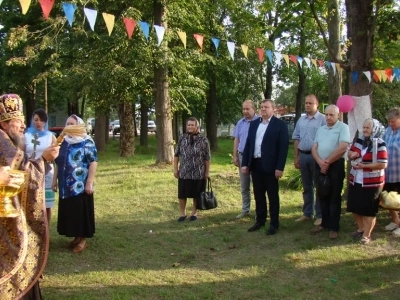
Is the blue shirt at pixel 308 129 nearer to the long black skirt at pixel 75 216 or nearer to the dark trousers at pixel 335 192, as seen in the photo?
the dark trousers at pixel 335 192

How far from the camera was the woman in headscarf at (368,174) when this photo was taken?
5.70 meters

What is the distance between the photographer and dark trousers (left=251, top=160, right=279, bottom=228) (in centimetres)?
648

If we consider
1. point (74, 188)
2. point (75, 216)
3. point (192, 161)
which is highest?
point (192, 161)

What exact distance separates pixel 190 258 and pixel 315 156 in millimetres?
2270

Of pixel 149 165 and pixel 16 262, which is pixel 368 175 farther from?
pixel 149 165

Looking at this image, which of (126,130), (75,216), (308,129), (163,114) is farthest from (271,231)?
(126,130)

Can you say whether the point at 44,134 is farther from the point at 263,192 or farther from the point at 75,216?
the point at 263,192

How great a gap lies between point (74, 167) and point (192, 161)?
83.8 inches

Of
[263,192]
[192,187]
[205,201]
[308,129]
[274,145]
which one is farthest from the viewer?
[192,187]

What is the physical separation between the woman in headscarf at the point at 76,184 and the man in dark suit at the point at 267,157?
2.31 m

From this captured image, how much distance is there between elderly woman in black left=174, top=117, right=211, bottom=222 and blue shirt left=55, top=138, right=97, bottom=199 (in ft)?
6.25

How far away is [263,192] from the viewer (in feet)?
22.1

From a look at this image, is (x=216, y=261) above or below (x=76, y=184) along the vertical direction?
below

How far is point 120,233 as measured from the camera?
6754 mm
